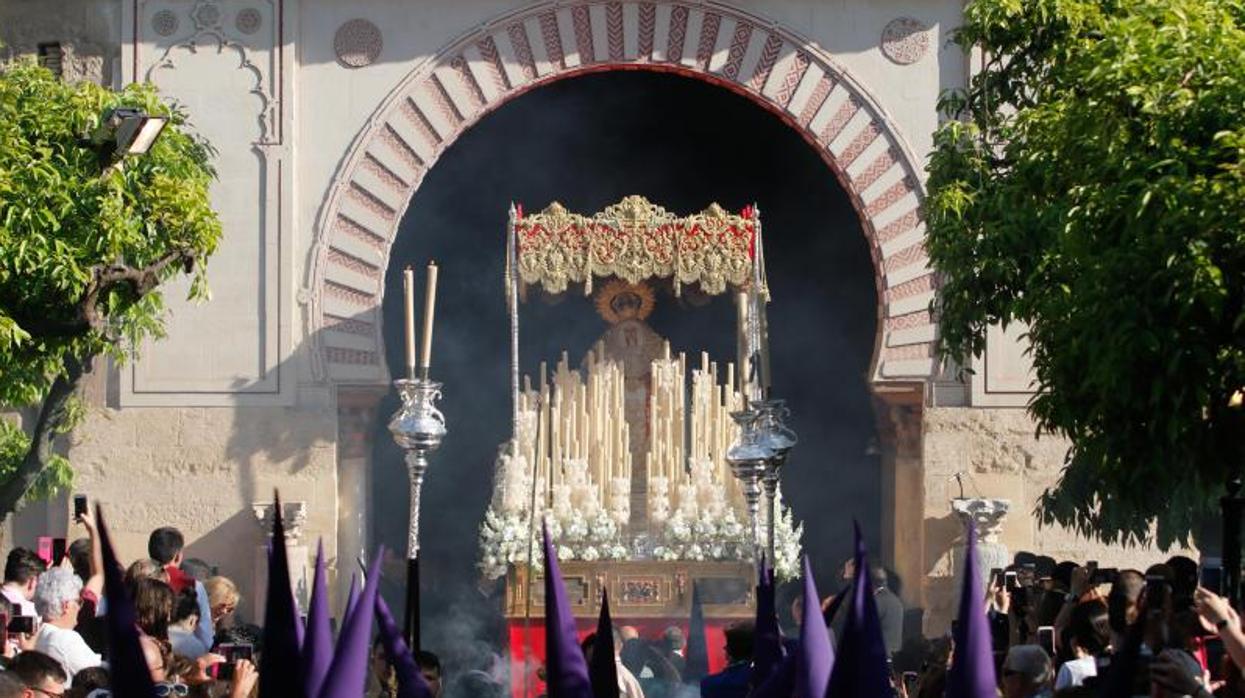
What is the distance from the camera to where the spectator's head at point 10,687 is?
7.10m

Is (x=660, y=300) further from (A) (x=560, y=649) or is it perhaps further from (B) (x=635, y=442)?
(A) (x=560, y=649)

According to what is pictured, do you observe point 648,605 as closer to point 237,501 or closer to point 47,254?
point 237,501

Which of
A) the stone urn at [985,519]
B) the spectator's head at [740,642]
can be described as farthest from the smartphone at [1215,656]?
the stone urn at [985,519]

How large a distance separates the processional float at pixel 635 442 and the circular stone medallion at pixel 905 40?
203 centimetres

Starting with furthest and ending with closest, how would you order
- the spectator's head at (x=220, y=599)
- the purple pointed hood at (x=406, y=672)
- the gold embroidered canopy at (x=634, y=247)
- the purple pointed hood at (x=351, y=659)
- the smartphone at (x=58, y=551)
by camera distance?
the gold embroidered canopy at (x=634, y=247)
the smartphone at (x=58, y=551)
the spectator's head at (x=220, y=599)
the purple pointed hood at (x=406, y=672)
the purple pointed hood at (x=351, y=659)

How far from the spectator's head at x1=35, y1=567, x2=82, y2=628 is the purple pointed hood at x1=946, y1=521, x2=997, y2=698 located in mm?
5242

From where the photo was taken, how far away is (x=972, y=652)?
18.6 ft

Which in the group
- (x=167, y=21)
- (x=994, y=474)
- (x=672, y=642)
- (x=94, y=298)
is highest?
(x=167, y=21)

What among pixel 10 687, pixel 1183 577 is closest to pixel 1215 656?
pixel 1183 577

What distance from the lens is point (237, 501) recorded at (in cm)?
1903

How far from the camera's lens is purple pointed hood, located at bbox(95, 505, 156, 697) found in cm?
514

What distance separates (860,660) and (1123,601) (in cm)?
436

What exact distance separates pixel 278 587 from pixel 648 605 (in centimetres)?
1207

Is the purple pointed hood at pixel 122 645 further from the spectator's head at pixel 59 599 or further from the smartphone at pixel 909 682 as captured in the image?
the smartphone at pixel 909 682
